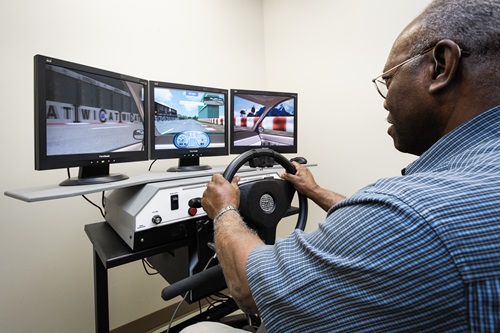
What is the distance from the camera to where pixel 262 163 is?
0.86 meters

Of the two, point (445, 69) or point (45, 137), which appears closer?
point (445, 69)

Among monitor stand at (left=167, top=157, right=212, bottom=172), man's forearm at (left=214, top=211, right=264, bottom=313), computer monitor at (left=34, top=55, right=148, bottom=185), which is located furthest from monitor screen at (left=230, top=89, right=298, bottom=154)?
man's forearm at (left=214, top=211, right=264, bottom=313)

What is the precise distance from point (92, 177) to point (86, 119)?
22 centimetres

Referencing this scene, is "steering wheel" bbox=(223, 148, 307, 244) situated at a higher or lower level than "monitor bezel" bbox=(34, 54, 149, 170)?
lower

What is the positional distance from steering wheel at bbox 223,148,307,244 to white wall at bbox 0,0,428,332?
1.06m

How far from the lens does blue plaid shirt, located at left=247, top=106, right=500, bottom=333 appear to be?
0.31 m

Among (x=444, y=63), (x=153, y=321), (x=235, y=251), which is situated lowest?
(x=153, y=321)

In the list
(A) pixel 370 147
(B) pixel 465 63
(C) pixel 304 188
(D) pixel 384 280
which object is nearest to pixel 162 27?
(C) pixel 304 188

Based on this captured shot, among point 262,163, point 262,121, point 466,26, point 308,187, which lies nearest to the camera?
point 466,26

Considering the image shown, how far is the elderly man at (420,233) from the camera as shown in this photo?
32cm

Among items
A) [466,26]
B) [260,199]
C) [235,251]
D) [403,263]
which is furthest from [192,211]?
[466,26]

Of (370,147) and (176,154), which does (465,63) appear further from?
(370,147)

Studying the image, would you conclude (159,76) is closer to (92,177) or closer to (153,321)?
(92,177)

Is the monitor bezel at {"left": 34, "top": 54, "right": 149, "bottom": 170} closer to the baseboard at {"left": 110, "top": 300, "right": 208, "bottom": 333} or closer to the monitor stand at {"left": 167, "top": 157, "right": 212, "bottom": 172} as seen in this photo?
the monitor stand at {"left": 167, "top": 157, "right": 212, "bottom": 172}
